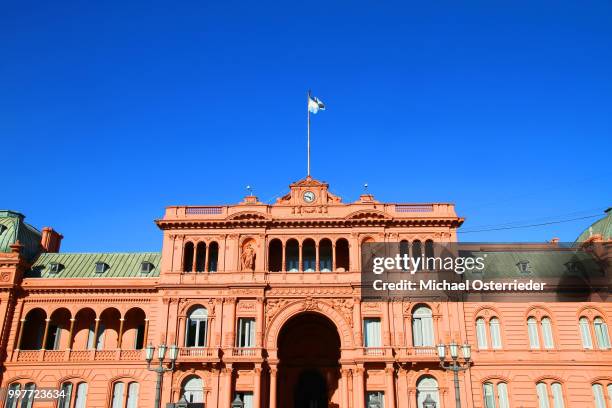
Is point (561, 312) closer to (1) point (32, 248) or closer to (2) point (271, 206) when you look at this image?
(2) point (271, 206)

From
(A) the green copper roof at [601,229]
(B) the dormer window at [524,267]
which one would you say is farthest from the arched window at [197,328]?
(A) the green copper roof at [601,229]

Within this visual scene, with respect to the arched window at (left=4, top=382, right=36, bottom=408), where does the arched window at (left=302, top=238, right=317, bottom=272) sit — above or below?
above

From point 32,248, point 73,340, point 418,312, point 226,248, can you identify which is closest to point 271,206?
point 226,248

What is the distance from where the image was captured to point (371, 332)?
4812 centimetres

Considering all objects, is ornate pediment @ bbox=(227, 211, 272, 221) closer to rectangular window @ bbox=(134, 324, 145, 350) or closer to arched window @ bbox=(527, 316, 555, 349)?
rectangular window @ bbox=(134, 324, 145, 350)

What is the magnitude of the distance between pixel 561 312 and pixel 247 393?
28.4 metres

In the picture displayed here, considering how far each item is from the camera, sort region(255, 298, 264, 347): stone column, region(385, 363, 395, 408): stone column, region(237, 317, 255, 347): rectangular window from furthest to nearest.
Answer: region(237, 317, 255, 347): rectangular window < region(255, 298, 264, 347): stone column < region(385, 363, 395, 408): stone column

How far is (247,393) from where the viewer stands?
46312 mm

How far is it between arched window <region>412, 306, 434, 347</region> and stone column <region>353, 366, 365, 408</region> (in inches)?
215

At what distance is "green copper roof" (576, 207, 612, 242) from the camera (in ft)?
179

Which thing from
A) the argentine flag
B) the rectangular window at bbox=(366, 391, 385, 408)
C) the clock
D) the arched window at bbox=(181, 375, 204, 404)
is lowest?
the rectangular window at bbox=(366, 391, 385, 408)

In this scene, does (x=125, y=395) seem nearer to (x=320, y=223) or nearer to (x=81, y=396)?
(x=81, y=396)

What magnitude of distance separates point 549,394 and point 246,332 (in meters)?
26.0

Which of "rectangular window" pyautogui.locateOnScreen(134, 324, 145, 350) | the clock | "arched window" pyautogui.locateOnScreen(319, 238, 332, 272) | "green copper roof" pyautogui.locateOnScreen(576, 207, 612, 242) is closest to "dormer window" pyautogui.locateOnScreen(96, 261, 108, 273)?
"rectangular window" pyautogui.locateOnScreen(134, 324, 145, 350)
